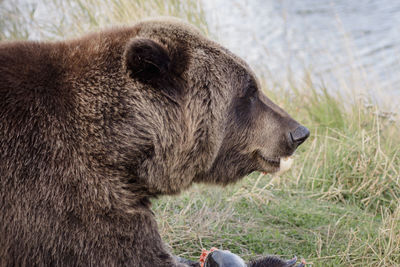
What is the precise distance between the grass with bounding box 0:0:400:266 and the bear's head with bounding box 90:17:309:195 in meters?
0.43

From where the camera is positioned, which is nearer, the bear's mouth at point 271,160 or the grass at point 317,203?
the bear's mouth at point 271,160

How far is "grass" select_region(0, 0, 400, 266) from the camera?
4305 millimetres

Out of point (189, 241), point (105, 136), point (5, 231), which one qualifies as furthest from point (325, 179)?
point (5, 231)

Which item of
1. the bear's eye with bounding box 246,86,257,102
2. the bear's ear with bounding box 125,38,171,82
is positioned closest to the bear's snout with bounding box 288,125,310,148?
the bear's eye with bounding box 246,86,257,102

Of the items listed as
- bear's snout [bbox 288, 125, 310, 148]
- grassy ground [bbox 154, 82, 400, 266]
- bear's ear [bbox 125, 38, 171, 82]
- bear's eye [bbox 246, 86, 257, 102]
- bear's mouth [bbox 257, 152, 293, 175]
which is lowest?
grassy ground [bbox 154, 82, 400, 266]

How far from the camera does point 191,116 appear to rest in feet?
10.3

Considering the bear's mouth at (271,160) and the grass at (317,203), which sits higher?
the bear's mouth at (271,160)

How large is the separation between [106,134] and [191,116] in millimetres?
523

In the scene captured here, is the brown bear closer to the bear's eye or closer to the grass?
the bear's eye

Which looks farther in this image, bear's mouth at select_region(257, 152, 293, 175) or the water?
the water

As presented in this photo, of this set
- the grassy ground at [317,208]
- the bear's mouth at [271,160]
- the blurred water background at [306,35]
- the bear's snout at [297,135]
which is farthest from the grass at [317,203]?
the blurred water background at [306,35]

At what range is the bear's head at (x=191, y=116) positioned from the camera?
9.77 ft

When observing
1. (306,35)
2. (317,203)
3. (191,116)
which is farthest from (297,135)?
(306,35)

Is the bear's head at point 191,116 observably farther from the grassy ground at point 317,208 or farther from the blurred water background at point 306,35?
the blurred water background at point 306,35
